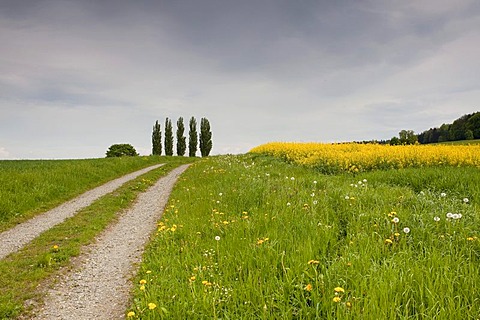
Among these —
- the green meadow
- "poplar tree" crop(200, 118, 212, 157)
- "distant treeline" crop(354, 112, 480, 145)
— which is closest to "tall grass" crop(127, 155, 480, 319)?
the green meadow

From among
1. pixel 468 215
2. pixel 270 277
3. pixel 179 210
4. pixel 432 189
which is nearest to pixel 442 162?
pixel 432 189

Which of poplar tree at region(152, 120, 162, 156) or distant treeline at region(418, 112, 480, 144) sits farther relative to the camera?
poplar tree at region(152, 120, 162, 156)

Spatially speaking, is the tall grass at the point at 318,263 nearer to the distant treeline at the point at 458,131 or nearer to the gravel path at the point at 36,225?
the gravel path at the point at 36,225

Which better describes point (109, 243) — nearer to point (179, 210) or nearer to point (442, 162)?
point (179, 210)

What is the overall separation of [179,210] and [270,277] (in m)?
6.29

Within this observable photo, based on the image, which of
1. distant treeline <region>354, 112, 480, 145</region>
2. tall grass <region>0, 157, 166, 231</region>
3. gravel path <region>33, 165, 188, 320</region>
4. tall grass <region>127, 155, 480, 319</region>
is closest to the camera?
tall grass <region>127, 155, 480, 319</region>

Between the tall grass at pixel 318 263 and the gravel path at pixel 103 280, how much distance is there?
45 cm

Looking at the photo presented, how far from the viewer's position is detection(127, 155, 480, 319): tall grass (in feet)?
12.5

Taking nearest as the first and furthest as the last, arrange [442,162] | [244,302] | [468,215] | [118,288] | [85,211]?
[244,302] < [118,288] < [468,215] < [85,211] < [442,162]

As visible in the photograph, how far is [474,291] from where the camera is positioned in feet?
13.0

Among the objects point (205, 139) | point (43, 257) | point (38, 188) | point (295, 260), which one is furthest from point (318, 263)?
point (205, 139)

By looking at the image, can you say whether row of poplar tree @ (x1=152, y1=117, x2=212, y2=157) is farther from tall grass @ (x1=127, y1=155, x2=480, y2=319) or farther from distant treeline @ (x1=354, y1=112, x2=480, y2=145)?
tall grass @ (x1=127, y1=155, x2=480, y2=319)

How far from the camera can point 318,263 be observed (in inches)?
190

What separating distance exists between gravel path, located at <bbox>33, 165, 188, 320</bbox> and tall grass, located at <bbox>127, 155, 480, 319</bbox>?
1.46 ft
